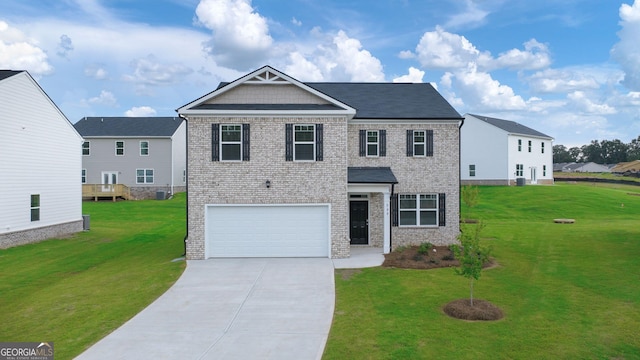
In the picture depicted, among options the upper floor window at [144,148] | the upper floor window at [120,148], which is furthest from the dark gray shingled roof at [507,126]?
the upper floor window at [120,148]

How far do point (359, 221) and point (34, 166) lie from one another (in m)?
18.5

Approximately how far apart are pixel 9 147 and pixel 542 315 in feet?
82.8

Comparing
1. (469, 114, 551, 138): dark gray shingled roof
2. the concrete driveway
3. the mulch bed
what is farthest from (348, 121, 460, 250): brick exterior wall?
(469, 114, 551, 138): dark gray shingled roof

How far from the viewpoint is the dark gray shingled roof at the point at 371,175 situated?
19.4 meters

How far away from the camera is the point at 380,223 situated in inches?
845

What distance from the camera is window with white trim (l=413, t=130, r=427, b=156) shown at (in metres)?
21.6

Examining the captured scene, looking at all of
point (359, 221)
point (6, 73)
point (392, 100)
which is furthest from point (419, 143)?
point (6, 73)

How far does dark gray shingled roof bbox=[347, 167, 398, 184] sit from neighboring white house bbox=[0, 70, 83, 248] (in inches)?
693

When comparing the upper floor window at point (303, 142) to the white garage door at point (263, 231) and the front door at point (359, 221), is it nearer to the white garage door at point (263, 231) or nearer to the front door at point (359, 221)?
the white garage door at point (263, 231)

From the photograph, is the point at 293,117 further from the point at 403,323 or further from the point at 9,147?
the point at 9,147

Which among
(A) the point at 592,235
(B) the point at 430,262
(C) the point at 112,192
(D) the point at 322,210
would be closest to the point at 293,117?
(D) the point at 322,210

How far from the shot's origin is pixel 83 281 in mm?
16141

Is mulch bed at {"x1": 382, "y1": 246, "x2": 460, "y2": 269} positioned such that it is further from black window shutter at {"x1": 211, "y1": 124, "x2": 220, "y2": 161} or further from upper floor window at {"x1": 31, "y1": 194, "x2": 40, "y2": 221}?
upper floor window at {"x1": 31, "y1": 194, "x2": 40, "y2": 221}

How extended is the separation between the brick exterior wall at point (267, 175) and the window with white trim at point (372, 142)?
9.61ft
